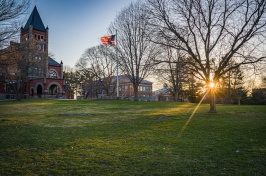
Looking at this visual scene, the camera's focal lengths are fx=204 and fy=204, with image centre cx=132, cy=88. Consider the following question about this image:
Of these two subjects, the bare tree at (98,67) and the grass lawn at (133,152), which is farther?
the bare tree at (98,67)

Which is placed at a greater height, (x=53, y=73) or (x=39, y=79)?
(x=53, y=73)

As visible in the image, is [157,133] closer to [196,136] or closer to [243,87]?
[196,136]

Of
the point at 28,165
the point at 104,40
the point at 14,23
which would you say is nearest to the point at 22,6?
the point at 14,23

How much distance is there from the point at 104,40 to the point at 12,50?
17382mm

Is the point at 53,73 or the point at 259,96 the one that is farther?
the point at 53,73

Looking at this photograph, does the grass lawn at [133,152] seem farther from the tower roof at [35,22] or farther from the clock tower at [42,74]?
the tower roof at [35,22]


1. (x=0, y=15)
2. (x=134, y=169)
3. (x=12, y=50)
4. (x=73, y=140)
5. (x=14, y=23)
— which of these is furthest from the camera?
(x=12, y=50)

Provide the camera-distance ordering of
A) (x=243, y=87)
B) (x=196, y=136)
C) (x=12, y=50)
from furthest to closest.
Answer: (x=243, y=87) → (x=12, y=50) → (x=196, y=136)

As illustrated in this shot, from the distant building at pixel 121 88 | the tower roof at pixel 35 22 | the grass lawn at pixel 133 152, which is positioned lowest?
the grass lawn at pixel 133 152

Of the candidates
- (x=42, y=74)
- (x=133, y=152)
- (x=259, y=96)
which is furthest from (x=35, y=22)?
(x=133, y=152)

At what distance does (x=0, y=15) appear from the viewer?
10.1m

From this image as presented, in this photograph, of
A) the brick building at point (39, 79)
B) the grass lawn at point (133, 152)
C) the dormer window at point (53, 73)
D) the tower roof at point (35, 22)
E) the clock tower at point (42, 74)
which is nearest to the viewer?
the grass lawn at point (133, 152)

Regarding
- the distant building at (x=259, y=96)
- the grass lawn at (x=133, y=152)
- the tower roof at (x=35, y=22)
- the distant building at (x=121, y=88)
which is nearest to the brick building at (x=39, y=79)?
the tower roof at (x=35, y=22)

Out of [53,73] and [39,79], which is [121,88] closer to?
[53,73]
